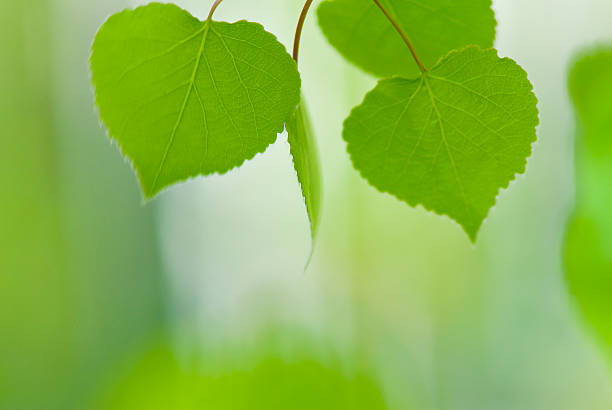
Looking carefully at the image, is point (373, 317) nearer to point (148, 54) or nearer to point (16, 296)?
point (16, 296)

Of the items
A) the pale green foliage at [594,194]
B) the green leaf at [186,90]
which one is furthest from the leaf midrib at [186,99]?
the pale green foliage at [594,194]

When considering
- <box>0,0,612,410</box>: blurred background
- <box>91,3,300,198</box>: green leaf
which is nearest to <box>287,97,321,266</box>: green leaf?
<box>91,3,300,198</box>: green leaf

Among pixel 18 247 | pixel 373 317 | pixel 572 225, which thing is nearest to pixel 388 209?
pixel 373 317

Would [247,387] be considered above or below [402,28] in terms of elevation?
below

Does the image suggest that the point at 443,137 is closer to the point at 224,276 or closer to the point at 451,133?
the point at 451,133

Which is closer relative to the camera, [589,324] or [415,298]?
[589,324]

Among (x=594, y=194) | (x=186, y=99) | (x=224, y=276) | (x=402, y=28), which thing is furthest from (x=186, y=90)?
(x=224, y=276)

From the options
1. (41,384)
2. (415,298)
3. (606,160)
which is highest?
(606,160)
